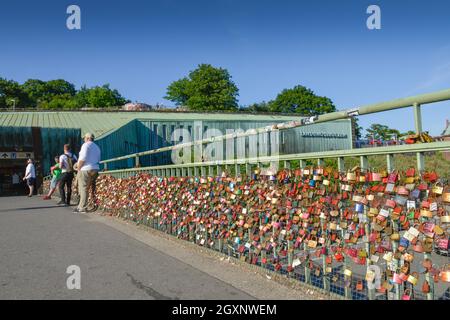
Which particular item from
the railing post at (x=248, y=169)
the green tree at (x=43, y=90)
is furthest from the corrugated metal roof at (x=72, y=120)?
the green tree at (x=43, y=90)

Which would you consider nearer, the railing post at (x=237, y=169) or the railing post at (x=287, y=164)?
the railing post at (x=287, y=164)

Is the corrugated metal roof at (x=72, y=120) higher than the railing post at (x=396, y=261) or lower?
higher

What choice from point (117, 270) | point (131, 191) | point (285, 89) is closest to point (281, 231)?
point (117, 270)

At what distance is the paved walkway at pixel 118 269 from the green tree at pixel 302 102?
85.9 meters

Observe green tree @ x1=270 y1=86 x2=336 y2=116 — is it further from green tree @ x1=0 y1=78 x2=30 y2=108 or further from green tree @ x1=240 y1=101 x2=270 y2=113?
green tree @ x1=0 y1=78 x2=30 y2=108

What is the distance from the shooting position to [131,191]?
26.0 feet

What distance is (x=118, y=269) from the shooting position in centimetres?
415

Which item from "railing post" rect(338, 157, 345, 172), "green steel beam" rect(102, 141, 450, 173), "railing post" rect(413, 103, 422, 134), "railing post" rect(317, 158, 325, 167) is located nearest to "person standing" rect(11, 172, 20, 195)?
"green steel beam" rect(102, 141, 450, 173)

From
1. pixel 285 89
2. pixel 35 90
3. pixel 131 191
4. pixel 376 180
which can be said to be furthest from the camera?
pixel 35 90

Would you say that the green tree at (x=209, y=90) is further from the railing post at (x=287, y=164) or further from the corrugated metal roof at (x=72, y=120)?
the railing post at (x=287, y=164)

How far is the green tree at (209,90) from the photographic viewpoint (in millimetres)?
85312

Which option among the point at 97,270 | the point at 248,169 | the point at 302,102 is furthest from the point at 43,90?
the point at 248,169

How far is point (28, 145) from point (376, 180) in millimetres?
28397
